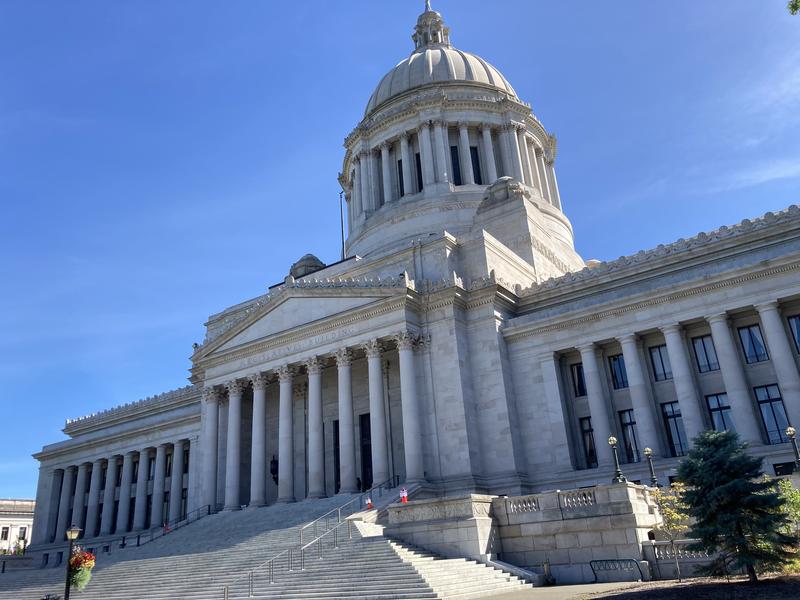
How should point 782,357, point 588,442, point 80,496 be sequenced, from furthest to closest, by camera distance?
point 80,496 → point 588,442 → point 782,357

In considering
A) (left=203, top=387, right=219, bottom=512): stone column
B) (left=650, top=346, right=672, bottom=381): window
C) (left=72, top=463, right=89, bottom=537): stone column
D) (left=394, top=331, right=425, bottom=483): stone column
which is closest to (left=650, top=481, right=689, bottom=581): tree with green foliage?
(left=650, top=346, right=672, bottom=381): window

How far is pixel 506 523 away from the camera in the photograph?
25.3 m

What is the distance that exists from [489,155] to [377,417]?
1261 inches

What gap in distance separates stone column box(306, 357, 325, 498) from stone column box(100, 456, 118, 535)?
994 inches

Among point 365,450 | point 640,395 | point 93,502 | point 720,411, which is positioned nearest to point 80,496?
point 93,502

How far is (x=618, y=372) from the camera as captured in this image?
36.4 meters

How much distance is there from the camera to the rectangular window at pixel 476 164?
61.2m

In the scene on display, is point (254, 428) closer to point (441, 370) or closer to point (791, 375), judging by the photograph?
point (441, 370)

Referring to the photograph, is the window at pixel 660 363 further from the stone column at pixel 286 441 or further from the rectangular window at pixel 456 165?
the rectangular window at pixel 456 165

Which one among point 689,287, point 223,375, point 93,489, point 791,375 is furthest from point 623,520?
point 93,489

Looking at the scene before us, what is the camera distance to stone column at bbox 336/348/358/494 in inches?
1459

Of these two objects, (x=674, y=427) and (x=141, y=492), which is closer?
(x=674, y=427)

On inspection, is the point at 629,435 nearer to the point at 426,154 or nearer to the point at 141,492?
the point at 426,154

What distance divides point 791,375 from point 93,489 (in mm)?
53161
